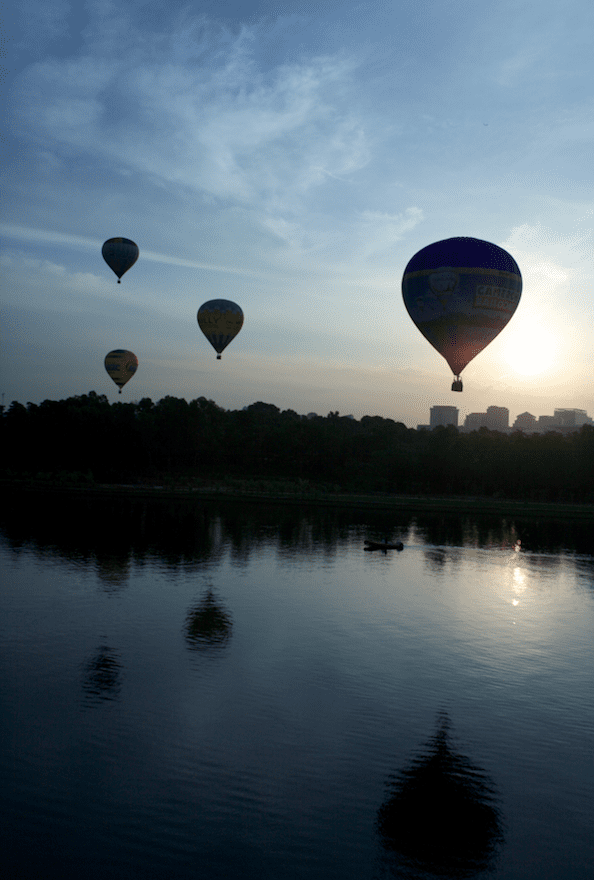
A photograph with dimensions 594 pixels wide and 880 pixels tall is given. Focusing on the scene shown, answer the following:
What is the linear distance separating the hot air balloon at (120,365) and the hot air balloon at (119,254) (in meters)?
27.0

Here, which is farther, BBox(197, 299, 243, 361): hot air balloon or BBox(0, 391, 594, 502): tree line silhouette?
BBox(0, 391, 594, 502): tree line silhouette

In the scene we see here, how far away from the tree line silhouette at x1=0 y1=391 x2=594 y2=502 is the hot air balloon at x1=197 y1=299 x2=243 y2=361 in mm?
43833

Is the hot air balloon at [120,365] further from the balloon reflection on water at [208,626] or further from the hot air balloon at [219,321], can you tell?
the balloon reflection on water at [208,626]

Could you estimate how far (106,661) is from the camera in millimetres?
30562

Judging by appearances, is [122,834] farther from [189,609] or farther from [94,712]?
[189,609]

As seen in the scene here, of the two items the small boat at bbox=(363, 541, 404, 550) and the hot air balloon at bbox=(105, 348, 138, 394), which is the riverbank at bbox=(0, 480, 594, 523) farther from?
the small boat at bbox=(363, 541, 404, 550)

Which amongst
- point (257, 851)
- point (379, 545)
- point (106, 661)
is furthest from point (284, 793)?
point (379, 545)

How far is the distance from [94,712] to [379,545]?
43674mm

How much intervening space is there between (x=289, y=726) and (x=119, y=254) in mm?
80685

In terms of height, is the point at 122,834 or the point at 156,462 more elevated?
the point at 156,462

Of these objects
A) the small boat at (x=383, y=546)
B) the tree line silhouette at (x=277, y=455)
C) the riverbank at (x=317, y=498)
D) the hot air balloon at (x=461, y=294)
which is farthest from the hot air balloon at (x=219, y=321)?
the tree line silhouette at (x=277, y=455)

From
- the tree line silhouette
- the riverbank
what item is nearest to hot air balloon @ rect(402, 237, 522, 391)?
the riverbank

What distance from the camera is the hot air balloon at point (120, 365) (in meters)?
120

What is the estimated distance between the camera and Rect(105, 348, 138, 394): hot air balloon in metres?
120
